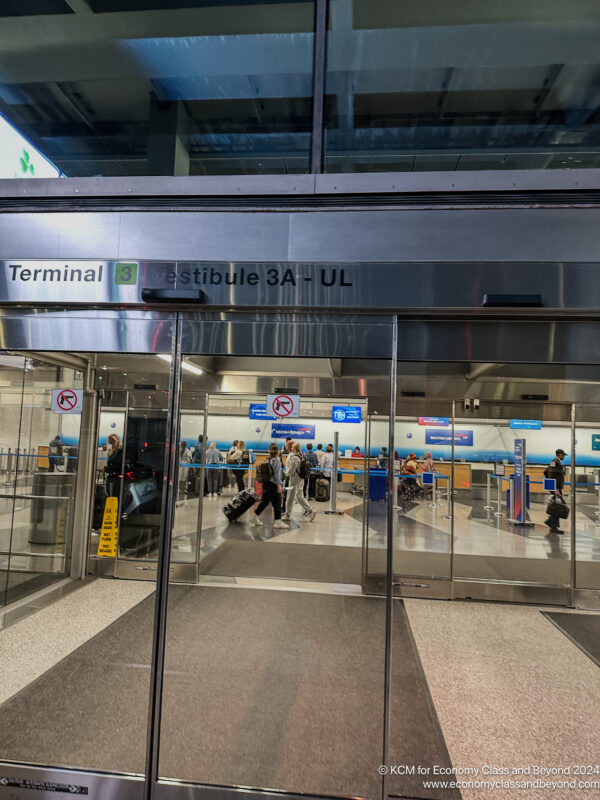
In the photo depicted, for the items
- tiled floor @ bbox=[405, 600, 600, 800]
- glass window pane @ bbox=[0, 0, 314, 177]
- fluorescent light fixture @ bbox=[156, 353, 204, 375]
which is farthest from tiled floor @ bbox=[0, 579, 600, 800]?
glass window pane @ bbox=[0, 0, 314, 177]

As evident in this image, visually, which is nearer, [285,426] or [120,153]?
[285,426]

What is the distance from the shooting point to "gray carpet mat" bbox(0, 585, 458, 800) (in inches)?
93.0

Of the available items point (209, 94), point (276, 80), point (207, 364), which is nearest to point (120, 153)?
point (209, 94)

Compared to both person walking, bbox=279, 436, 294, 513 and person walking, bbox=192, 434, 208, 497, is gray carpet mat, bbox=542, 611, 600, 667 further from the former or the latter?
person walking, bbox=192, 434, 208, 497

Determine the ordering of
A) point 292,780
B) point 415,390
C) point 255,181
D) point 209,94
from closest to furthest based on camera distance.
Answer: point 292,780 < point 255,181 < point 209,94 < point 415,390

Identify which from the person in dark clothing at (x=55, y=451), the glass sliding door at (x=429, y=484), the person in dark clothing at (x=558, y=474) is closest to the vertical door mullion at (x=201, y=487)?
the person in dark clothing at (x=55, y=451)

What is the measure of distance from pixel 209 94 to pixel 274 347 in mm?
1889

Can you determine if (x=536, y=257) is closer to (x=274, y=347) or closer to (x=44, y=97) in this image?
(x=274, y=347)

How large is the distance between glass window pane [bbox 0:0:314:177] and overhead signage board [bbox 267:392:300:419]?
1.39 meters

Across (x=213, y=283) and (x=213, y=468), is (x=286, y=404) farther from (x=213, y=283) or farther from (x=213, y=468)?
(x=213, y=283)

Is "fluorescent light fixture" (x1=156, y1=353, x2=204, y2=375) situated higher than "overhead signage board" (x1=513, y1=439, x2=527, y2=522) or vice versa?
"fluorescent light fixture" (x1=156, y1=353, x2=204, y2=375)

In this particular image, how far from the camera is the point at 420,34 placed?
279 centimetres

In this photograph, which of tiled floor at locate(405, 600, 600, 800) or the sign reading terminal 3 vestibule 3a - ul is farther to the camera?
tiled floor at locate(405, 600, 600, 800)

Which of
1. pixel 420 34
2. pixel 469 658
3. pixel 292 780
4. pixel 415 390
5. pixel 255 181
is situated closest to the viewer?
pixel 292 780
